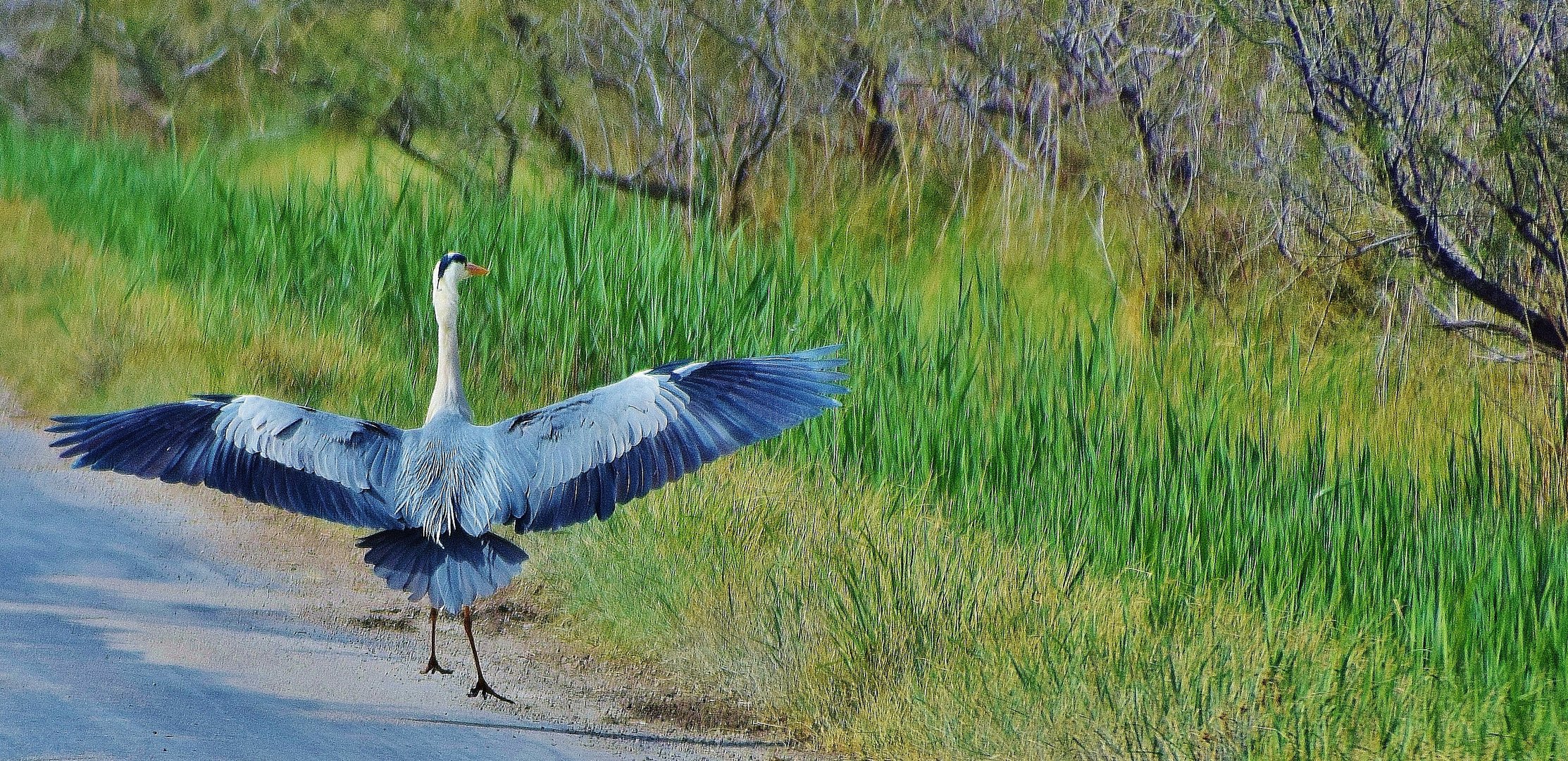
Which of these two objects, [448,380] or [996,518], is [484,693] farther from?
[996,518]

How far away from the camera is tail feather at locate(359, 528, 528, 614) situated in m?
3.67

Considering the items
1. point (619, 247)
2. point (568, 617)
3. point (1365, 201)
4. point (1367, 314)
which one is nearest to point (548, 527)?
point (568, 617)

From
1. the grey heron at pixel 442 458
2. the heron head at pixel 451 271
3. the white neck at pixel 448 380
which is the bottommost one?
the grey heron at pixel 442 458

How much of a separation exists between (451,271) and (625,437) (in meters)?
0.82

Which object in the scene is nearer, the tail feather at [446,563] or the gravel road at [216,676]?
the gravel road at [216,676]

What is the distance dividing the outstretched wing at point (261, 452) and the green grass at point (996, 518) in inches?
34.5

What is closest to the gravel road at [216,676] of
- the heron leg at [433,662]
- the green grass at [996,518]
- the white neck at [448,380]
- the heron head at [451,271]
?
the heron leg at [433,662]

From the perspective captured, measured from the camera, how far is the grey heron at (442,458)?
3.76 m

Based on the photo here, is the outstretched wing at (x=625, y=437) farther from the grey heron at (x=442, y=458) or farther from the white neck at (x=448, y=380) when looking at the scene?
the white neck at (x=448, y=380)

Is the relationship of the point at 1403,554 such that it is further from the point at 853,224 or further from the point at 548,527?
the point at 853,224

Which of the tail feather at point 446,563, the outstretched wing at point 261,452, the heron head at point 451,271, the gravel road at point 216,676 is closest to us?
the gravel road at point 216,676

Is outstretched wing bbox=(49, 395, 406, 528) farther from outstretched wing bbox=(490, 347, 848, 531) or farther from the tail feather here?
outstretched wing bbox=(490, 347, 848, 531)

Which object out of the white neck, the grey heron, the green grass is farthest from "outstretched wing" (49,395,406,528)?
the green grass

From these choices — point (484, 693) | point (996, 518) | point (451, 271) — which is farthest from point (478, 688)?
point (996, 518)
